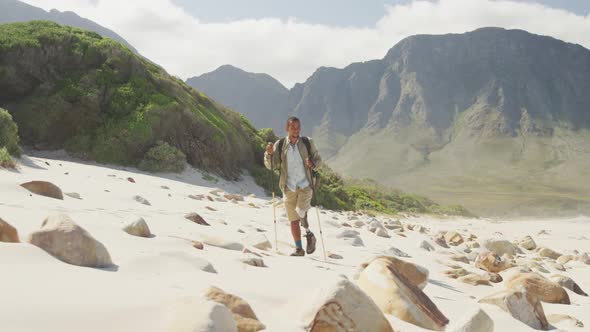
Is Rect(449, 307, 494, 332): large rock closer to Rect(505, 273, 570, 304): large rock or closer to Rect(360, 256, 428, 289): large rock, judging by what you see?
Rect(360, 256, 428, 289): large rock

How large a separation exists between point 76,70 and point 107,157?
355cm

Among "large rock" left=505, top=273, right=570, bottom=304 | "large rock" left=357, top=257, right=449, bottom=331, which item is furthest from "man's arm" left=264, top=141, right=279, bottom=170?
"large rock" left=505, top=273, right=570, bottom=304

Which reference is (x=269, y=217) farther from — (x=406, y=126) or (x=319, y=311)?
(x=406, y=126)

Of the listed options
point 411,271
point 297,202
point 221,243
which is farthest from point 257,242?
point 411,271

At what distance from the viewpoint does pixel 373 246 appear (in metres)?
7.22

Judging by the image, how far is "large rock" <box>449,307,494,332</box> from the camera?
249 centimetres

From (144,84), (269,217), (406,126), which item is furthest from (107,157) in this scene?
(406,126)

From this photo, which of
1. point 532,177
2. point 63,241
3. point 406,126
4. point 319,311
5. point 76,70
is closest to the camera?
point 319,311

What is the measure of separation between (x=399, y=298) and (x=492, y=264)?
12.8 ft

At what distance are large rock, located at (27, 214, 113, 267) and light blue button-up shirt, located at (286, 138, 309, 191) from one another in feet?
11.0

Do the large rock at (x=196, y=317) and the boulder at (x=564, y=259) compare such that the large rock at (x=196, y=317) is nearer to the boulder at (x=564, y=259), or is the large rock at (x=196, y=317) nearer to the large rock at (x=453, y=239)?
the boulder at (x=564, y=259)

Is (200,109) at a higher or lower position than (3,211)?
higher

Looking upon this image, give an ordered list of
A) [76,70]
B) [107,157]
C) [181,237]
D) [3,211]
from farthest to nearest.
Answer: [76,70] → [107,157] → [181,237] → [3,211]

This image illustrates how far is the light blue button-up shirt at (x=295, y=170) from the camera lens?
5.79 m
